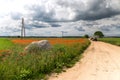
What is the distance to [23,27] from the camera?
7600cm

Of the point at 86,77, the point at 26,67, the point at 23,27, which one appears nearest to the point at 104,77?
the point at 86,77

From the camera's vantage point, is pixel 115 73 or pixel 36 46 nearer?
pixel 115 73

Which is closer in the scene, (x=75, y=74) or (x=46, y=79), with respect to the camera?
(x=46, y=79)

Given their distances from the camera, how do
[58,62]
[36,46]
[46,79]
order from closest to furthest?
[46,79] → [58,62] → [36,46]

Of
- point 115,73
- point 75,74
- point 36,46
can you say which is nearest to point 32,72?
point 75,74

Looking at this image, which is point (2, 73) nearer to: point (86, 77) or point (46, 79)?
point (46, 79)

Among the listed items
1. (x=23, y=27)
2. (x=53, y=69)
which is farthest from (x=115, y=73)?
(x=23, y=27)

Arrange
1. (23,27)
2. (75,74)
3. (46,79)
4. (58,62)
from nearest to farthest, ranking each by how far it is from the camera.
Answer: (46,79)
(75,74)
(58,62)
(23,27)

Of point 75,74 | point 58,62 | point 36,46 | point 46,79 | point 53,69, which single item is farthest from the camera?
point 36,46

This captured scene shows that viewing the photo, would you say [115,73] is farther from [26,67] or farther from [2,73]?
[2,73]

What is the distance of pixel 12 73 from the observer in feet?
39.1

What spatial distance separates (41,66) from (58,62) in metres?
2.94

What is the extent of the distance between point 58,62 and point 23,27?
5973 centimetres

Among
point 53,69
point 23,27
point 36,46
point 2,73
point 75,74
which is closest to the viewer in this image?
point 2,73
